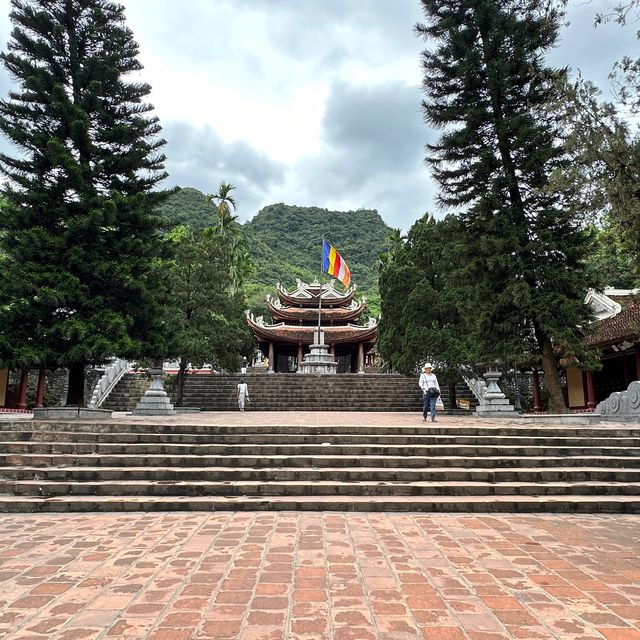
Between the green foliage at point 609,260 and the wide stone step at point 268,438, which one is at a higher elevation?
the green foliage at point 609,260

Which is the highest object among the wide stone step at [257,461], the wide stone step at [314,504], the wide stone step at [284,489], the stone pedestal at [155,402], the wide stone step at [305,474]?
the stone pedestal at [155,402]

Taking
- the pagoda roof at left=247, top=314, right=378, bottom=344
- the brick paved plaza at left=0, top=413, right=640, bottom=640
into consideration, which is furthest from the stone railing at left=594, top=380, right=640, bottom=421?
the pagoda roof at left=247, top=314, right=378, bottom=344

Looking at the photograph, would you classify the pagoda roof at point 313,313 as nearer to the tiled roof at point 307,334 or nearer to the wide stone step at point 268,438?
the tiled roof at point 307,334

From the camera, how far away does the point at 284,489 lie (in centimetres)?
616

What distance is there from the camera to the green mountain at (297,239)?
202 ft

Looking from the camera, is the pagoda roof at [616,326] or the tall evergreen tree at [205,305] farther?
the tall evergreen tree at [205,305]

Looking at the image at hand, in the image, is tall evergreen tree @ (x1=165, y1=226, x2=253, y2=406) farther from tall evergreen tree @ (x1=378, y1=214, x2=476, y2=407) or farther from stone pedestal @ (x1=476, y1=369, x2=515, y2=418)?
stone pedestal @ (x1=476, y1=369, x2=515, y2=418)

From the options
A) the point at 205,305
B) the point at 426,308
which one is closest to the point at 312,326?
the point at 205,305

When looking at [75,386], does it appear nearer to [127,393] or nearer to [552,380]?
[127,393]

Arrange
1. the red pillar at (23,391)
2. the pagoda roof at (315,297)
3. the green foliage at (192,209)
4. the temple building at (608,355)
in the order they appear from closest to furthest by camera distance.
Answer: the temple building at (608,355) < the red pillar at (23,391) < the pagoda roof at (315,297) < the green foliage at (192,209)

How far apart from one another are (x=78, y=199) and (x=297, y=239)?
67.9 m

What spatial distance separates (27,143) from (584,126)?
1141 centimetres

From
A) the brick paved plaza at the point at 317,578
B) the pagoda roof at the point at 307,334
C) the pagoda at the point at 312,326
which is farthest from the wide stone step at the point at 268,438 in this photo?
the pagoda roof at the point at 307,334

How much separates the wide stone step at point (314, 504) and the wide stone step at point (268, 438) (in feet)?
5.41
